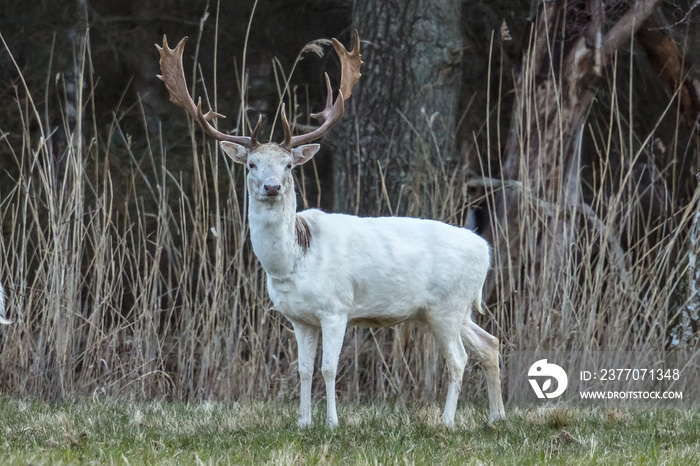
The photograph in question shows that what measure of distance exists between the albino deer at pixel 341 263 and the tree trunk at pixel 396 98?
1459 mm

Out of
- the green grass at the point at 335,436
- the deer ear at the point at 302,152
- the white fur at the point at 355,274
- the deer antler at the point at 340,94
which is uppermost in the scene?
the deer antler at the point at 340,94

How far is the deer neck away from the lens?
4422mm

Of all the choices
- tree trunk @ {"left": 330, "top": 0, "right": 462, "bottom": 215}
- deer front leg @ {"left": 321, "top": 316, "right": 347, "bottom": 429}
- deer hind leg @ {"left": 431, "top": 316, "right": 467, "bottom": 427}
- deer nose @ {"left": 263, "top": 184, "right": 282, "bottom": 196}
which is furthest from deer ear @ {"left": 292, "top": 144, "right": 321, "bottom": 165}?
tree trunk @ {"left": 330, "top": 0, "right": 462, "bottom": 215}

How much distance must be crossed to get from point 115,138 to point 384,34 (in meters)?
3.11

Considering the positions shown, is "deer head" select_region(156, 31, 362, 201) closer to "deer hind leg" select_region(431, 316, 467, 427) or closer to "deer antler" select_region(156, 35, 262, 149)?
"deer antler" select_region(156, 35, 262, 149)

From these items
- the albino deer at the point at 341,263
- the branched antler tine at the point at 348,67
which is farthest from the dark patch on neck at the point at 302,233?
the branched antler tine at the point at 348,67

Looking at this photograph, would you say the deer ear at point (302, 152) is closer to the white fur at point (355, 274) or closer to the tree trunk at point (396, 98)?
the white fur at point (355, 274)

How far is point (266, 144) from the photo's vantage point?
4.46 meters

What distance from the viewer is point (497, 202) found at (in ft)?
25.0

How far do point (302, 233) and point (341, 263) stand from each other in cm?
22

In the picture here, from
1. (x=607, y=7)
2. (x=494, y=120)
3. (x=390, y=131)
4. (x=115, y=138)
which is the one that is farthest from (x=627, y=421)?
(x=115, y=138)

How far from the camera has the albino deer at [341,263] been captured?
4453 mm

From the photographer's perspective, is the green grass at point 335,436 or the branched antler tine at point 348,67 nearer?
the green grass at point 335,436

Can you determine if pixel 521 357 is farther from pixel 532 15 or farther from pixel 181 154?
pixel 181 154
